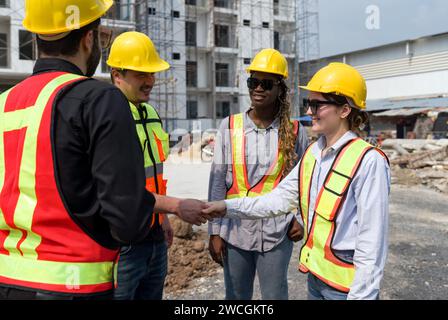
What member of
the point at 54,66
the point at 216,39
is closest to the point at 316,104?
the point at 54,66

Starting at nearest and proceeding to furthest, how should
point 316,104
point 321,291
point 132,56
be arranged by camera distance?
point 321,291, point 316,104, point 132,56

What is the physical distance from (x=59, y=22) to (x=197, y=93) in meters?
31.1

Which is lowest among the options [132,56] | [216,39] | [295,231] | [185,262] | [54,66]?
[185,262]

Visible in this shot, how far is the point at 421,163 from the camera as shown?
14641 mm

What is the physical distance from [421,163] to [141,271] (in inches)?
565

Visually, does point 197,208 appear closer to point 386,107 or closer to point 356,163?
point 356,163

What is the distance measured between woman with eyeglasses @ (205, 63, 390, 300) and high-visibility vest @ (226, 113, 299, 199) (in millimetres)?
461

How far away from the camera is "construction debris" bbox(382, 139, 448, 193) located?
12555 millimetres

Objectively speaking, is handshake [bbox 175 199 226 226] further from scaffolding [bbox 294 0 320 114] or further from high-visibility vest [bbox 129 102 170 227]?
scaffolding [bbox 294 0 320 114]

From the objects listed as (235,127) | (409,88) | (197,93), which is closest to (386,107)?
(409,88)

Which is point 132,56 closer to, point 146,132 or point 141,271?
point 146,132

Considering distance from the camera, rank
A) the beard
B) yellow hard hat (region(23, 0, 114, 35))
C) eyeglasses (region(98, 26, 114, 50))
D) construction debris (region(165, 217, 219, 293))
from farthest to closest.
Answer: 1. construction debris (region(165, 217, 219, 293))
2. eyeglasses (region(98, 26, 114, 50))
3. the beard
4. yellow hard hat (region(23, 0, 114, 35))

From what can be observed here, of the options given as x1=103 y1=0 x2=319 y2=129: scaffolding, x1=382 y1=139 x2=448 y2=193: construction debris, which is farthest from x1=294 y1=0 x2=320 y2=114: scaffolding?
x1=382 y1=139 x2=448 y2=193: construction debris

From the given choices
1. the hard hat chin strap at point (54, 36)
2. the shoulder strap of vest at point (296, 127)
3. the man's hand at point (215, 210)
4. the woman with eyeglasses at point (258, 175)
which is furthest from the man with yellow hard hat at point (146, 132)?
the hard hat chin strap at point (54, 36)
